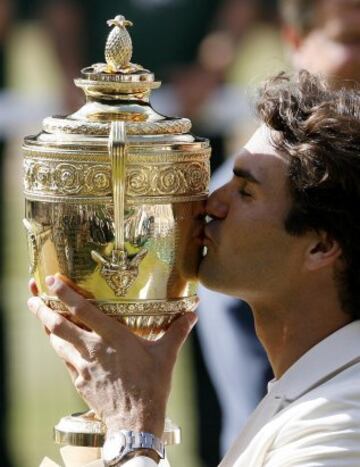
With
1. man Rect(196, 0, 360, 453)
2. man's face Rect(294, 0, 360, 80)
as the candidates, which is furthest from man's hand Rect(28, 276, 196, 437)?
man's face Rect(294, 0, 360, 80)

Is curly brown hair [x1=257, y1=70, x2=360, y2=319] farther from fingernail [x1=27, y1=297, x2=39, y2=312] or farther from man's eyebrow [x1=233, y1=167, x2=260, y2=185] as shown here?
fingernail [x1=27, y1=297, x2=39, y2=312]

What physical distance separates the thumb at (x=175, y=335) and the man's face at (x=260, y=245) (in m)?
0.10

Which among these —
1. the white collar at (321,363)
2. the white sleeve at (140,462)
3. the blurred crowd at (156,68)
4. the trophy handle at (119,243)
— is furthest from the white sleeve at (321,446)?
the blurred crowd at (156,68)

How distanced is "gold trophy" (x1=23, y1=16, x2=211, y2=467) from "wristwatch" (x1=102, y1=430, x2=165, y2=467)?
150 mm

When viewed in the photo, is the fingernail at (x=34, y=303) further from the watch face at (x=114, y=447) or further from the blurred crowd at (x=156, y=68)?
the blurred crowd at (x=156, y=68)

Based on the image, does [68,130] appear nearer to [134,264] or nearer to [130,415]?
[134,264]

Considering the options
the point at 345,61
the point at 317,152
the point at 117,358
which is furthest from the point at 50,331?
the point at 345,61

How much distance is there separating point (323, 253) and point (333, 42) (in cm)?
162

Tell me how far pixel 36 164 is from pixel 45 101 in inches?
117

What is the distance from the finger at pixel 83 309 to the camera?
348cm

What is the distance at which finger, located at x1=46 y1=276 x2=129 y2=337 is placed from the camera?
3.48 m

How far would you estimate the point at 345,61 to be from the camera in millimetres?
4992

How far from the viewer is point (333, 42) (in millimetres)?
5051

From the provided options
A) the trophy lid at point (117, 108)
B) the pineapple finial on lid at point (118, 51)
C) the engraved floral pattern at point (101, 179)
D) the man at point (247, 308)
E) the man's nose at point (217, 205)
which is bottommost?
the man at point (247, 308)
